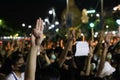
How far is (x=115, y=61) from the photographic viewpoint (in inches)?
335

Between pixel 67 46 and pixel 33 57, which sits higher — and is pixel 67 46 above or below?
above

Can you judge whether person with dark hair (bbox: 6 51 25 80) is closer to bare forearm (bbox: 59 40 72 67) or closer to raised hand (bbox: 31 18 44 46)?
bare forearm (bbox: 59 40 72 67)

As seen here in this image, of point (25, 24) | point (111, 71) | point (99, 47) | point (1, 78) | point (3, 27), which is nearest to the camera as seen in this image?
point (1, 78)

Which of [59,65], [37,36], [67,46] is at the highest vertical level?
[37,36]

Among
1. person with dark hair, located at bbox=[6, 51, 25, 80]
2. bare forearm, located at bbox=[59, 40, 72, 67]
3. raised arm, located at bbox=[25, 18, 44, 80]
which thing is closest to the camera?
raised arm, located at bbox=[25, 18, 44, 80]

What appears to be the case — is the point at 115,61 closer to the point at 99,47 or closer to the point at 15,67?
the point at 99,47

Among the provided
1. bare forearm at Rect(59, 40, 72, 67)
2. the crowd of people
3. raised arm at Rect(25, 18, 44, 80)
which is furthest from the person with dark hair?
raised arm at Rect(25, 18, 44, 80)

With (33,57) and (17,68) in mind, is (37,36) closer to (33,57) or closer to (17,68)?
(33,57)

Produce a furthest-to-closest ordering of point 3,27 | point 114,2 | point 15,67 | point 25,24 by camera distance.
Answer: point 25,24, point 3,27, point 114,2, point 15,67

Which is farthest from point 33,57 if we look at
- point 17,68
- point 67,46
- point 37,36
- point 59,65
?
point 59,65

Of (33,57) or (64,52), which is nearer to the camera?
(33,57)

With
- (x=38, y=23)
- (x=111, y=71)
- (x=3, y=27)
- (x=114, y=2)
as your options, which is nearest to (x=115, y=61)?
(x=111, y=71)

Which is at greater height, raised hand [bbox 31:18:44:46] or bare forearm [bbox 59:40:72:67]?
raised hand [bbox 31:18:44:46]

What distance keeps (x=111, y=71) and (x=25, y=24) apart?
93.8 meters
